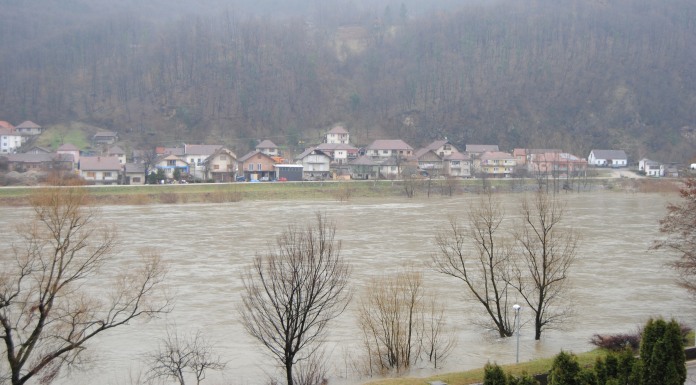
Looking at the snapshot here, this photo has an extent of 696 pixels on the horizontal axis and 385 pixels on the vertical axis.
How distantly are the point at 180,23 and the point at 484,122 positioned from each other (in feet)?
167

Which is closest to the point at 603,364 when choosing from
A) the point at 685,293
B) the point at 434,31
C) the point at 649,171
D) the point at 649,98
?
the point at 685,293

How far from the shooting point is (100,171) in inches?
1710

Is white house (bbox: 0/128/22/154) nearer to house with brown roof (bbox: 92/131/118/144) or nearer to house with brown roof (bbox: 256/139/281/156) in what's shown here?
house with brown roof (bbox: 92/131/118/144)

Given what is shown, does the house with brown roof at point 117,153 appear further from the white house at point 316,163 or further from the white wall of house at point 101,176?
the white house at point 316,163

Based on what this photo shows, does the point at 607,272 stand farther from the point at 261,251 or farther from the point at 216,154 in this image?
the point at 216,154

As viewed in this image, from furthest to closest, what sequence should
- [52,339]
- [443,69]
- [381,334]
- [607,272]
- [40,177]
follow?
[443,69], [40,177], [607,272], [381,334], [52,339]

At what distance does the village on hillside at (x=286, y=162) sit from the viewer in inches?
1741

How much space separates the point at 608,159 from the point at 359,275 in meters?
47.6

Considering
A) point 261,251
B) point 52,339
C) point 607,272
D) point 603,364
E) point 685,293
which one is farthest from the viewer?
point 261,251

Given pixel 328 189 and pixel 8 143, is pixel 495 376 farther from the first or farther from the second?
pixel 8 143

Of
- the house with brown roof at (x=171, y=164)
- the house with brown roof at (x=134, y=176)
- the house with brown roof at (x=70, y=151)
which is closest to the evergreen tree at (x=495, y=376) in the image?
the house with brown roof at (x=134, y=176)

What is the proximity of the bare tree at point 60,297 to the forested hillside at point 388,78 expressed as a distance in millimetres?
A: 46674

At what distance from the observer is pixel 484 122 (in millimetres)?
69250

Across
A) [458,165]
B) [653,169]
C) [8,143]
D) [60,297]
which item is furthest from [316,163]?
[60,297]
